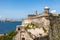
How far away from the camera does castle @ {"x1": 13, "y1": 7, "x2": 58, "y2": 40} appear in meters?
40.1

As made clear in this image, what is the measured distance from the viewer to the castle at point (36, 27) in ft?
131

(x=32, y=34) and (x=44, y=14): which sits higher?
(x=44, y=14)

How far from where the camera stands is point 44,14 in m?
46.2

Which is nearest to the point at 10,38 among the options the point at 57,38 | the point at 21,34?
the point at 21,34

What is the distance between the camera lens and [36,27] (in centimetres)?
4628

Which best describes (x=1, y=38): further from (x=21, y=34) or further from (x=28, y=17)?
(x=28, y=17)

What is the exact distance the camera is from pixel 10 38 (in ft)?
137

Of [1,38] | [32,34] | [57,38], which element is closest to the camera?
[57,38]

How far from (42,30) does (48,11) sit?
165 inches

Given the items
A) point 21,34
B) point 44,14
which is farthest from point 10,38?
point 44,14

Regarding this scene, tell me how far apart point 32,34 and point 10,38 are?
4.41 m

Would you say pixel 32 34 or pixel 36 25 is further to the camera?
pixel 36 25

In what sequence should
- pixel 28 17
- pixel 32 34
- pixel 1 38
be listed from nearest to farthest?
pixel 32 34, pixel 1 38, pixel 28 17

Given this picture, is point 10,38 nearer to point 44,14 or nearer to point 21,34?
point 21,34
